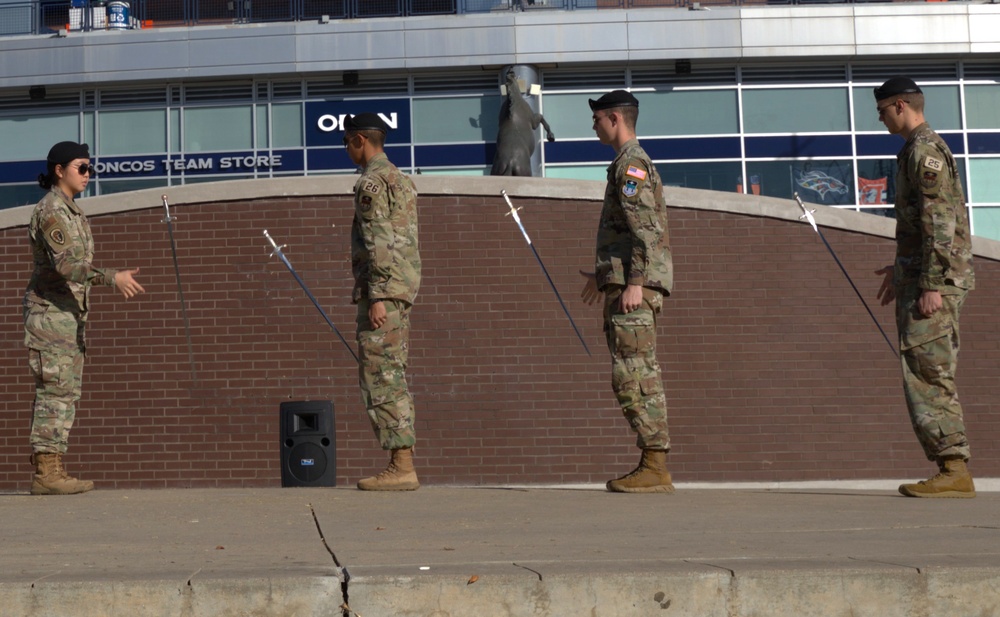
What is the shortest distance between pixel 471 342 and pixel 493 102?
12.7m

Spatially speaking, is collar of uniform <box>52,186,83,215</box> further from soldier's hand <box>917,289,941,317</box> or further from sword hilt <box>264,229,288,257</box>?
sword hilt <box>264,229,288,257</box>

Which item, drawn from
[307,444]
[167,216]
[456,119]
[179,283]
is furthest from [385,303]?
[456,119]

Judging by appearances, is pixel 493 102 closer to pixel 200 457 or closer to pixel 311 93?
pixel 311 93

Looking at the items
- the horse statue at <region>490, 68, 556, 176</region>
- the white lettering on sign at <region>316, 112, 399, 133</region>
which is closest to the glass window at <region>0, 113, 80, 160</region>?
the white lettering on sign at <region>316, 112, 399, 133</region>

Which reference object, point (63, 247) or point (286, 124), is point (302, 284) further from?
point (286, 124)

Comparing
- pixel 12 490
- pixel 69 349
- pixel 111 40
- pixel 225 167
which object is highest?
pixel 111 40

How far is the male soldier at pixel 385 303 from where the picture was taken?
6.79 metres

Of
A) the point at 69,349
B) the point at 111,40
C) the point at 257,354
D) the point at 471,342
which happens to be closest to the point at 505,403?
the point at 471,342

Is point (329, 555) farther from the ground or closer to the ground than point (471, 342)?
closer to the ground

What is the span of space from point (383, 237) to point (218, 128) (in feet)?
62.2

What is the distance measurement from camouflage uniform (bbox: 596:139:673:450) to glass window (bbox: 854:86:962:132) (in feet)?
62.9

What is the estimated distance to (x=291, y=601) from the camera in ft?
12.3

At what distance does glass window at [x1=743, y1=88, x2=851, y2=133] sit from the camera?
2458 cm

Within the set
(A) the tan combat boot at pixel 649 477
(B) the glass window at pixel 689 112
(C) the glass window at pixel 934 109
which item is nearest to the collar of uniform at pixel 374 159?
(A) the tan combat boot at pixel 649 477
